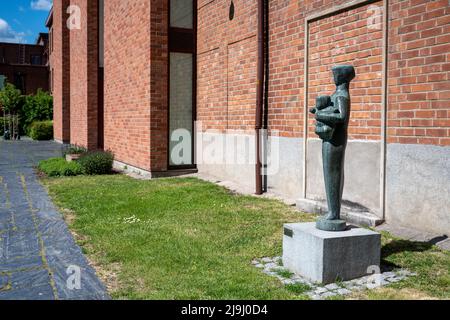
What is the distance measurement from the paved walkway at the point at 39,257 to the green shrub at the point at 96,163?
3555 mm

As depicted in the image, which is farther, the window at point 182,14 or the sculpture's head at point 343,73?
the window at point 182,14

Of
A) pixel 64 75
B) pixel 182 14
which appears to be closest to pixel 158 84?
pixel 182 14

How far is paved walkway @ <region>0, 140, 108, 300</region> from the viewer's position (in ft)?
13.3

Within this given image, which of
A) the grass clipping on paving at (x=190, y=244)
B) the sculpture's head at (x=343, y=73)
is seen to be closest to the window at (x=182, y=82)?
the grass clipping on paving at (x=190, y=244)

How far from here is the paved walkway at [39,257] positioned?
13.3 ft

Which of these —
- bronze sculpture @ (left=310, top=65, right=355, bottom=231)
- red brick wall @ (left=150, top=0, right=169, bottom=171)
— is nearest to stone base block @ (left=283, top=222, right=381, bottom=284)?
bronze sculpture @ (left=310, top=65, right=355, bottom=231)

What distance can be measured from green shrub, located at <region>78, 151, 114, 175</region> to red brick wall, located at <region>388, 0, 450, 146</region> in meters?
8.41

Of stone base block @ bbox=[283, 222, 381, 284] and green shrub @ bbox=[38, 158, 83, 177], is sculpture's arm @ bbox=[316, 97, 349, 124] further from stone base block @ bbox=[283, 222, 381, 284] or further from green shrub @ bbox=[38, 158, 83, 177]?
green shrub @ bbox=[38, 158, 83, 177]

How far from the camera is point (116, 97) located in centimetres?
1416

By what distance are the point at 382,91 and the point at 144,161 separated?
6.93m

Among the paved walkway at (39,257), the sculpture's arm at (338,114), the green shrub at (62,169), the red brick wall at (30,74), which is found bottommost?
the paved walkway at (39,257)

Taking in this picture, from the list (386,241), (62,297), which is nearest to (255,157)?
(386,241)

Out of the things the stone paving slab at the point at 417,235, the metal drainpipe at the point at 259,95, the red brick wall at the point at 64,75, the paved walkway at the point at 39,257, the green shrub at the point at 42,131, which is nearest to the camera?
the paved walkway at the point at 39,257

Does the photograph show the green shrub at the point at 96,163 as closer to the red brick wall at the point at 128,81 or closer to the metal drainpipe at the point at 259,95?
the red brick wall at the point at 128,81
